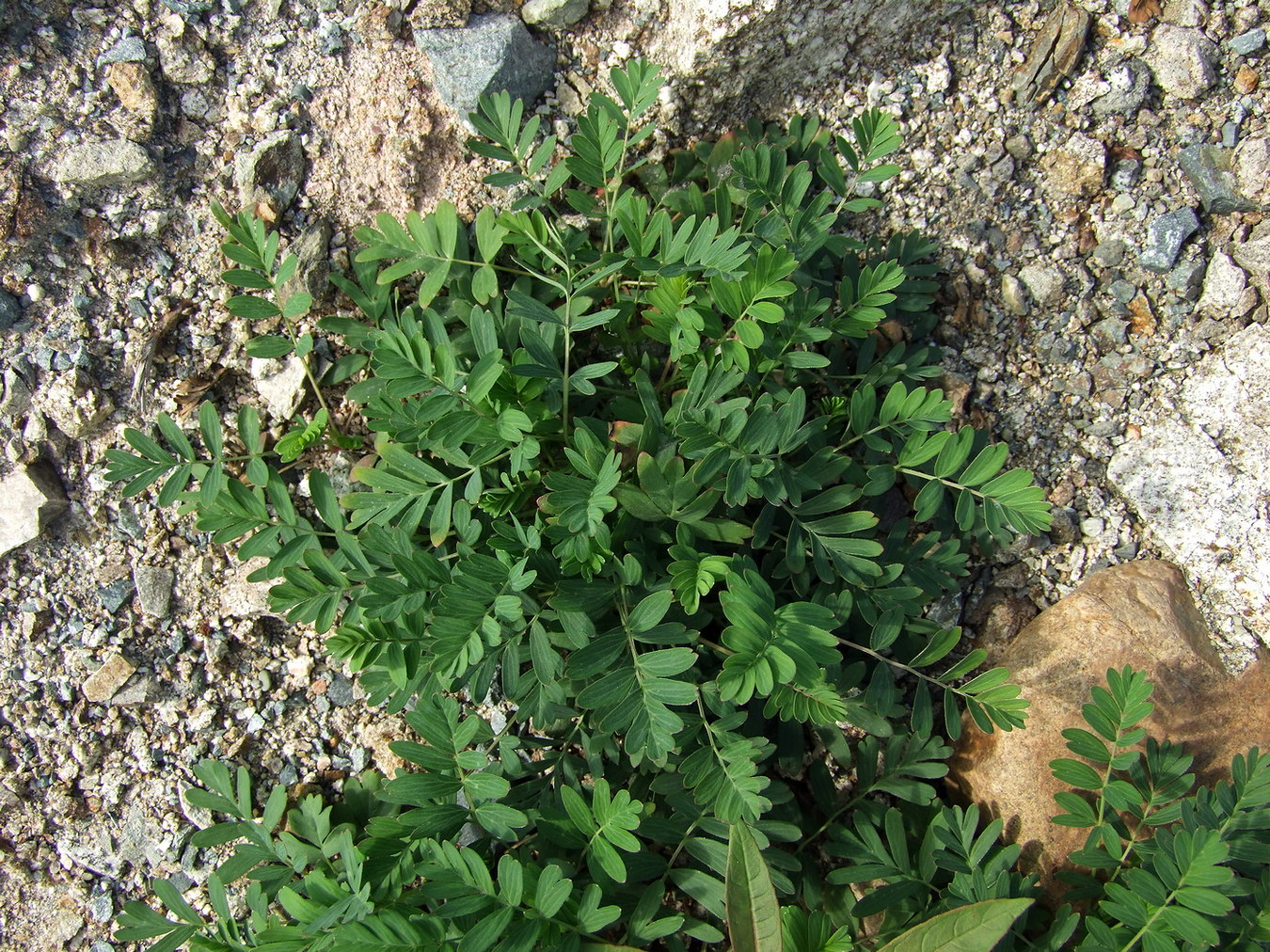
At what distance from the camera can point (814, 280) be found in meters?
3.11

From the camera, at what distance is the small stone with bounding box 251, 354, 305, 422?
323 cm

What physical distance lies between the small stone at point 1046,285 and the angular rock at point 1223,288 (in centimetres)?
46

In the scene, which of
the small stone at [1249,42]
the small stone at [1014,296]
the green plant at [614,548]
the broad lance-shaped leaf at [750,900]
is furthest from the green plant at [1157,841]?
the small stone at [1249,42]

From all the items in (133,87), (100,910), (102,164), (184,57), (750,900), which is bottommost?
(100,910)

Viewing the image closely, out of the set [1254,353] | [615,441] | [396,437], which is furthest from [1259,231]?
[396,437]

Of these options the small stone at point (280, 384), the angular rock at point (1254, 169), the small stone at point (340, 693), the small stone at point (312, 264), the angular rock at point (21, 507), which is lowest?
the small stone at point (340, 693)

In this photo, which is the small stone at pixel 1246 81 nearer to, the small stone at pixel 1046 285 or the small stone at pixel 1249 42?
the small stone at pixel 1249 42

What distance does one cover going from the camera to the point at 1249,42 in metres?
3.29

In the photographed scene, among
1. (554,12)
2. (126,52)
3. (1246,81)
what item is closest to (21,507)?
(126,52)

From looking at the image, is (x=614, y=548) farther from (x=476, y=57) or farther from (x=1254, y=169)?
(x=1254, y=169)

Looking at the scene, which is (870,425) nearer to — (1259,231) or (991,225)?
(991,225)

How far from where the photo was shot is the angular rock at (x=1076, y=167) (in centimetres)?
334

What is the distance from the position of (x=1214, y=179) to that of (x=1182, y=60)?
448 millimetres

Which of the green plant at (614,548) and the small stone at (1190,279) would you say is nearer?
the green plant at (614,548)
